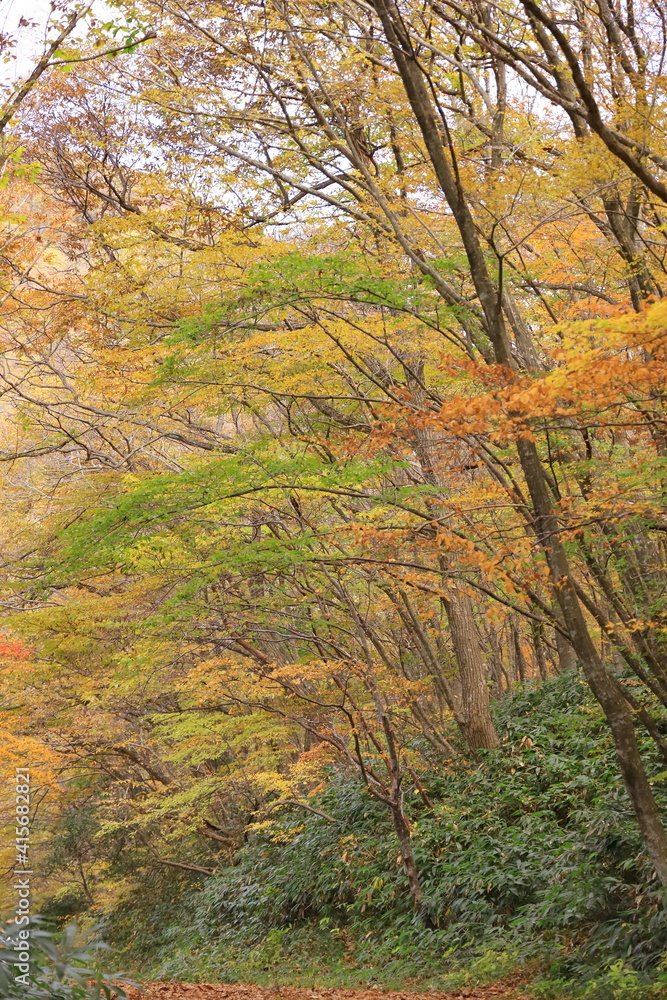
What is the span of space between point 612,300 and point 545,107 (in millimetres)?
3850

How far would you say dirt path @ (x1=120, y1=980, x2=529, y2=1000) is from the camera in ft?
20.3

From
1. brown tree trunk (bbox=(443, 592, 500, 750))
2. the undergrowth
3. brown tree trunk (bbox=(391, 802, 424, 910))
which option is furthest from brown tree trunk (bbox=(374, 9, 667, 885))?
brown tree trunk (bbox=(443, 592, 500, 750))

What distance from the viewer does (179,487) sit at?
7.27 meters

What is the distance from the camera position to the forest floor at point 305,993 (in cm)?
620

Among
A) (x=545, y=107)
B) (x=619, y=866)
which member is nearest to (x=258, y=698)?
(x=619, y=866)

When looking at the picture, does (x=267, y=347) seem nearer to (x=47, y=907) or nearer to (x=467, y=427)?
(x=467, y=427)

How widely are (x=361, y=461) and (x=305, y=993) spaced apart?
552cm

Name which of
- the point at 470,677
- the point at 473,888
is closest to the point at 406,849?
the point at 473,888

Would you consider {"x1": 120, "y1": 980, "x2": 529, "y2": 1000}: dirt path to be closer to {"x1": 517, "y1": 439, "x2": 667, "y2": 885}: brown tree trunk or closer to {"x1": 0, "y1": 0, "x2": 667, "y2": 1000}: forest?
{"x1": 0, "y1": 0, "x2": 667, "y2": 1000}: forest

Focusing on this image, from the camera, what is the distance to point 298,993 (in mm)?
7707

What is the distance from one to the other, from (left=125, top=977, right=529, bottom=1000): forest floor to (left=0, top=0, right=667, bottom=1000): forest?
0.61 feet

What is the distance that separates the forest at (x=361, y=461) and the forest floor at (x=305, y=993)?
0.18 metres

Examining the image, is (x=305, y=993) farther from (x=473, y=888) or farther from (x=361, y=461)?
(x=361, y=461)

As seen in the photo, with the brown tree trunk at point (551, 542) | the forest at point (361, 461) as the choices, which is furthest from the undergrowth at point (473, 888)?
the brown tree trunk at point (551, 542)
